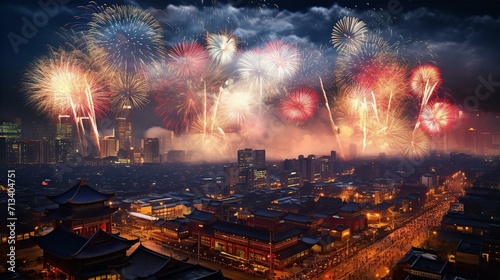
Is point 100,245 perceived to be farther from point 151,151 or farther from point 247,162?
point 151,151

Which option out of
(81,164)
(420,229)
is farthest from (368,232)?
(81,164)

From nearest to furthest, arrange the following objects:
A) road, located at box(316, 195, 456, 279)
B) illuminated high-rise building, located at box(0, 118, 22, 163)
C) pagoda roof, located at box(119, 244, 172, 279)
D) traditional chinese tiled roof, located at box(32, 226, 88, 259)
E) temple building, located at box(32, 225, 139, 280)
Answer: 1. pagoda roof, located at box(119, 244, 172, 279)
2. temple building, located at box(32, 225, 139, 280)
3. traditional chinese tiled roof, located at box(32, 226, 88, 259)
4. road, located at box(316, 195, 456, 279)
5. illuminated high-rise building, located at box(0, 118, 22, 163)

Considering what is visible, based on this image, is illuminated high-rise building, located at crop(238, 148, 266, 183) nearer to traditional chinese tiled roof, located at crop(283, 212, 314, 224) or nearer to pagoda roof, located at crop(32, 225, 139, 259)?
traditional chinese tiled roof, located at crop(283, 212, 314, 224)

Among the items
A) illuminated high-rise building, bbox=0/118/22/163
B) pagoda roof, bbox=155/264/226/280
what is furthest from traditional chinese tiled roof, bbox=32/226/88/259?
illuminated high-rise building, bbox=0/118/22/163

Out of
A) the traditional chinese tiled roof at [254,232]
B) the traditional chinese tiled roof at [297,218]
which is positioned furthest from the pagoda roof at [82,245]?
the traditional chinese tiled roof at [297,218]

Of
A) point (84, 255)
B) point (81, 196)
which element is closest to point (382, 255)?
point (84, 255)

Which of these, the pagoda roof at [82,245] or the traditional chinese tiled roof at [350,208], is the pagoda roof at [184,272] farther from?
the traditional chinese tiled roof at [350,208]
